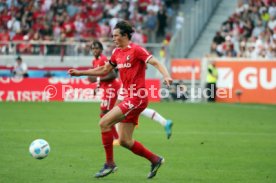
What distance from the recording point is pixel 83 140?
17453mm

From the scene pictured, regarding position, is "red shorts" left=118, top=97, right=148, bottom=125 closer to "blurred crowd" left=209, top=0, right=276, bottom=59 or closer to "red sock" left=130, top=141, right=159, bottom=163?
"red sock" left=130, top=141, right=159, bottom=163

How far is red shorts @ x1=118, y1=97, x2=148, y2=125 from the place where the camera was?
11784 millimetres

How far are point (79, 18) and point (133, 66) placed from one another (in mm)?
25717

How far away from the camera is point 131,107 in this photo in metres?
11.8

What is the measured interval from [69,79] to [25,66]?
9.63 feet

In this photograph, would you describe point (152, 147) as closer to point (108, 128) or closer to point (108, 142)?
point (108, 142)

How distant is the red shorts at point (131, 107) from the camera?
1178 centimetres

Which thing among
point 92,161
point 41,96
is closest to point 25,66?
point 41,96

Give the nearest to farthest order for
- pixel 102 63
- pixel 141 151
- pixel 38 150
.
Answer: pixel 141 151 → pixel 38 150 → pixel 102 63

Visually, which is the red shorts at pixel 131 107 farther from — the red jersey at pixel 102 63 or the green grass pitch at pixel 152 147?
the red jersey at pixel 102 63

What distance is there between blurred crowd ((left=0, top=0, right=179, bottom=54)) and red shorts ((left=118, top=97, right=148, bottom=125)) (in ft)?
76.5

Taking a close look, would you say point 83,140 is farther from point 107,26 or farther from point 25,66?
point 107,26

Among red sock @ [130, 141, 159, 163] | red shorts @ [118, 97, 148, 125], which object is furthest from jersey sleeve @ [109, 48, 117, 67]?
red sock @ [130, 141, 159, 163]

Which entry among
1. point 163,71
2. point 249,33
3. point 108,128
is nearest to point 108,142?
point 108,128
